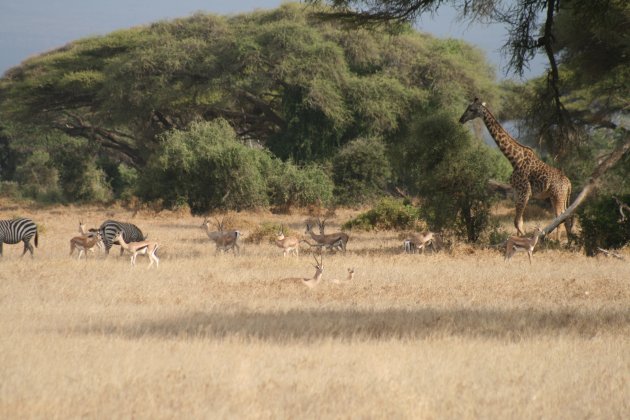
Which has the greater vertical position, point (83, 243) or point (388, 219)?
point (388, 219)

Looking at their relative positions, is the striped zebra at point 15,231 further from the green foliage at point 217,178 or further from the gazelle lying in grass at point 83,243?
the green foliage at point 217,178

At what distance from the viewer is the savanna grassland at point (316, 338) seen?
22.7 ft

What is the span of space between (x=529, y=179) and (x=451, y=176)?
1.61 meters

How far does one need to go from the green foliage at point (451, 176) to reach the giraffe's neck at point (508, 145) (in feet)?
1.35

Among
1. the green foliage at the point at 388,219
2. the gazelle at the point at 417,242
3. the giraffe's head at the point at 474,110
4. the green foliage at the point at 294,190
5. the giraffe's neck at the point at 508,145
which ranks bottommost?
the gazelle at the point at 417,242

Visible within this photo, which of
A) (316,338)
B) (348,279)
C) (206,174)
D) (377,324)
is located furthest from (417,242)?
(206,174)

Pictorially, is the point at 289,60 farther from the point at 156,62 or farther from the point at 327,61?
the point at 156,62

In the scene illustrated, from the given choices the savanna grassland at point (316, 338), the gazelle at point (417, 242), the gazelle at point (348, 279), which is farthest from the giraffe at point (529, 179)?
the gazelle at point (348, 279)

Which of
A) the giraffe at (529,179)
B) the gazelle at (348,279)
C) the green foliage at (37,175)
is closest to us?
the gazelle at (348,279)

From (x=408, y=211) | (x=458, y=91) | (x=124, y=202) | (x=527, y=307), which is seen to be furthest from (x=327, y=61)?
(x=527, y=307)

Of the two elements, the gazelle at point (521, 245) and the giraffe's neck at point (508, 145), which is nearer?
the gazelle at point (521, 245)

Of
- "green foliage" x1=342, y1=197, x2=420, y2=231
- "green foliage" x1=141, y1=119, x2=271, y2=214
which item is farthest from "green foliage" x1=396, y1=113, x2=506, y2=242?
"green foliage" x1=141, y1=119, x2=271, y2=214

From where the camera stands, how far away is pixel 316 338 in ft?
31.7

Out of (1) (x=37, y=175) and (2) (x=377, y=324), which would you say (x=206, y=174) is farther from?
(1) (x=37, y=175)
